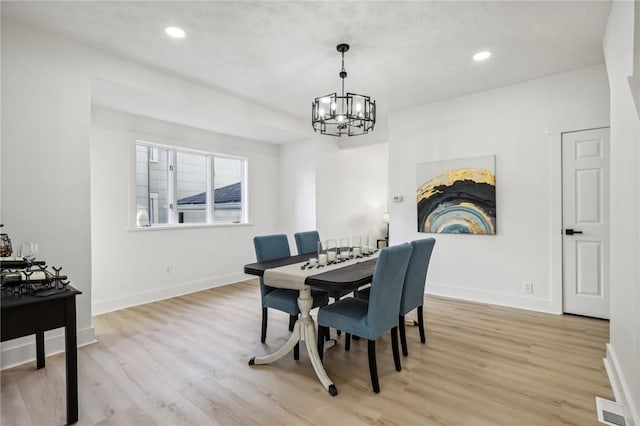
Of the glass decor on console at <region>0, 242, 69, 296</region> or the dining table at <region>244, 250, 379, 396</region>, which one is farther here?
the dining table at <region>244, 250, 379, 396</region>

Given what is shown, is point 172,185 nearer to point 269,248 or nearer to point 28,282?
point 269,248

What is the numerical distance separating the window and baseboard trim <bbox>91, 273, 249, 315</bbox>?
0.89 m

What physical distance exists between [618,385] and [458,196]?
8.23 ft

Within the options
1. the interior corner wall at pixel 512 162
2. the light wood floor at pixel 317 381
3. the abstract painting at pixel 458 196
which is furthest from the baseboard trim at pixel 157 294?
the abstract painting at pixel 458 196

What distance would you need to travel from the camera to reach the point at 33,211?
2.62 meters

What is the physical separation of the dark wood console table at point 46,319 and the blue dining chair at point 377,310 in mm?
1480

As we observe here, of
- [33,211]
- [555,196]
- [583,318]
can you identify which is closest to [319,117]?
[33,211]

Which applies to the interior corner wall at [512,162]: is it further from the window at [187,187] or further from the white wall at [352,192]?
the window at [187,187]

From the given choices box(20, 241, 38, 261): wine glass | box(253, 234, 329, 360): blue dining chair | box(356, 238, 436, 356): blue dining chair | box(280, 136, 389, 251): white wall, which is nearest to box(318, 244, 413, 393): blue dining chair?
box(356, 238, 436, 356): blue dining chair

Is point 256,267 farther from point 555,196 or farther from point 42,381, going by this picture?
point 555,196

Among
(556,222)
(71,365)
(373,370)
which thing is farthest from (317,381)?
(556,222)

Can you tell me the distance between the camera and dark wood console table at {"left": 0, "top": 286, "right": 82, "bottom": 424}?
1668 millimetres

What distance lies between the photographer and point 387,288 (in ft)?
7.07

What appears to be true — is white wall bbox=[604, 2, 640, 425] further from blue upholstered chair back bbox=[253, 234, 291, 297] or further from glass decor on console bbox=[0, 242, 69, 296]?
glass decor on console bbox=[0, 242, 69, 296]
